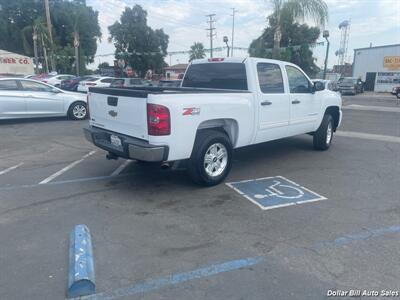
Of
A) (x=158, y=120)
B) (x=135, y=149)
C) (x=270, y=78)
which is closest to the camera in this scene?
(x=158, y=120)

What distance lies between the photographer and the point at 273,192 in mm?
5004

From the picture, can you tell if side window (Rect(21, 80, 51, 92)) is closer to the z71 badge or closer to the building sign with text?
the z71 badge

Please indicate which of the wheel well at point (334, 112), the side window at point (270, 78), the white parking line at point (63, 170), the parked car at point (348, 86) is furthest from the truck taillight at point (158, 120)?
the parked car at point (348, 86)

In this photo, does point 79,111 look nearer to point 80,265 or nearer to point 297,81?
point 297,81

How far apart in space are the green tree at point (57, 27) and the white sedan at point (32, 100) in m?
40.6

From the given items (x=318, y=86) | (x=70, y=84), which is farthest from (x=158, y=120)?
(x=70, y=84)

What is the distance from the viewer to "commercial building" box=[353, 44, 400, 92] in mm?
35719

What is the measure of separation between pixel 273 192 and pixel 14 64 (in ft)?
150

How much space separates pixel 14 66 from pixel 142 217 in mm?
45533

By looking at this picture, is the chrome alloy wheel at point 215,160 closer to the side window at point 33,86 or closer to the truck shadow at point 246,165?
the truck shadow at point 246,165

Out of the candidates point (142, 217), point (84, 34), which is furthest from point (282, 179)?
point (84, 34)

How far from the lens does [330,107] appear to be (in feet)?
25.4

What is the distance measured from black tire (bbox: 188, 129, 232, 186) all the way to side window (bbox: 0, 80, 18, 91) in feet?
27.3

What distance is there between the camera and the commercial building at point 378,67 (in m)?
35.7
